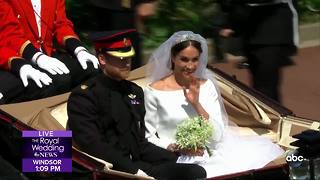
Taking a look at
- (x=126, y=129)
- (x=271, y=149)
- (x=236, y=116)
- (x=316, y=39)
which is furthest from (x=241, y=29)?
(x=316, y=39)

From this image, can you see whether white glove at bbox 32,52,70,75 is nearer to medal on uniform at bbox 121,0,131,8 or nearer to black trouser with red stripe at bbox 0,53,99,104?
black trouser with red stripe at bbox 0,53,99,104

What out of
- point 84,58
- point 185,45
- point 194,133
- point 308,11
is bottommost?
point 308,11

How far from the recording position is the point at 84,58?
16.7 feet

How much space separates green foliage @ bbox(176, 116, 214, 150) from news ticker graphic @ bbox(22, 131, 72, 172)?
64 centimetres

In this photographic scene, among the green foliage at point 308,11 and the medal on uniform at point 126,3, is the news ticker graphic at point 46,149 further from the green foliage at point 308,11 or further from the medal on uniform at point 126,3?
the green foliage at point 308,11

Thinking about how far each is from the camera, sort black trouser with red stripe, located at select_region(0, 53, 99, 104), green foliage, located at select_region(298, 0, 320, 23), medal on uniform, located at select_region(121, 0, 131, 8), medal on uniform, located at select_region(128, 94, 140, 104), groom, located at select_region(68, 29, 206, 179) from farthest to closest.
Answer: green foliage, located at select_region(298, 0, 320, 23), medal on uniform, located at select_region(121, 0, 131, 8), black trouser with red stripe, located at select_region(0, 53, 99, 104), medal on uniform, located at select_region(128, 94, 140, 104), groom, located at select_region(68, 29, 206, 179)

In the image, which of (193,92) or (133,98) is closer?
(133,98)

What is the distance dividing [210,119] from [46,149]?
97 centimetres

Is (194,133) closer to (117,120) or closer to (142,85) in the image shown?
(117,120)

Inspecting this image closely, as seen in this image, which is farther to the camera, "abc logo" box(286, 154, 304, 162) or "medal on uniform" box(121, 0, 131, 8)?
"medal on uniform" box(121, 0, 131, 8)

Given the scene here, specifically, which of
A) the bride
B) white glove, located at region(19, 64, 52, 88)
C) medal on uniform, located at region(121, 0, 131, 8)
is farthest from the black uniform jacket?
medal on uniform, located at region(121, 0, 131, 8)

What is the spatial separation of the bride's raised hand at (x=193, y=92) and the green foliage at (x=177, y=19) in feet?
10.3

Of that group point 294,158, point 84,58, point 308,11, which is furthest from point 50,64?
point 308,11

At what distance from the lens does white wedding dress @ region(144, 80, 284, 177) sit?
14.7 feet
